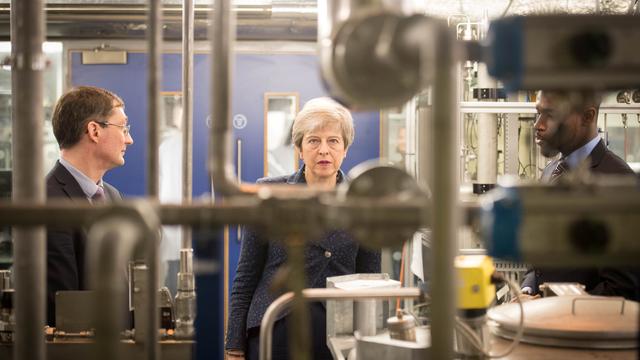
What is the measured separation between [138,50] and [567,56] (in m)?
3.85

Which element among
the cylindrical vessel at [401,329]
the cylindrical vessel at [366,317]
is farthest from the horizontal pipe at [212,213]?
the cylindrical vessel at [366,317]

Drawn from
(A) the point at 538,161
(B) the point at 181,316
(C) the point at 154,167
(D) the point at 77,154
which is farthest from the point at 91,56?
(C) the point at 154,167

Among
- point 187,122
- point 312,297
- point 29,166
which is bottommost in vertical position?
point 312,297

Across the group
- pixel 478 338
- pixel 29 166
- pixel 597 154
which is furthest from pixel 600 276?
pixel 29 166

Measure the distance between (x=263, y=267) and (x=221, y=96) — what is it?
143 cm

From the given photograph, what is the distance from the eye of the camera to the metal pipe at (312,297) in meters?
1.21

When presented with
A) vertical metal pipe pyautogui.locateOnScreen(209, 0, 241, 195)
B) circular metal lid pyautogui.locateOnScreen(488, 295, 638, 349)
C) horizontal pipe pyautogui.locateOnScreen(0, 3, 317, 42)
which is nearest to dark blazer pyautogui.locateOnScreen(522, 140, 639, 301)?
circular metal lid pyautogui.locateOnScreen(488, 295, 638, 349)

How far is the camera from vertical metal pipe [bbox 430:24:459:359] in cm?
74

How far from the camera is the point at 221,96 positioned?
0.90 meters

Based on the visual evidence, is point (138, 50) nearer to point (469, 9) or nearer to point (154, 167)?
point (469, 9)

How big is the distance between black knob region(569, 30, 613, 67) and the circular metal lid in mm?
570

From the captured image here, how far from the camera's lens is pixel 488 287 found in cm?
123

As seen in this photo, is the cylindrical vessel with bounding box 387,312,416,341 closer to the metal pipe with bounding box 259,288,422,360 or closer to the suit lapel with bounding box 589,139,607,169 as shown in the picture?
the metal pipe with bounding box 259,288,422,360

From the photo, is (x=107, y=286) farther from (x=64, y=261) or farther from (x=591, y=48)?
(x=64, y=261)
